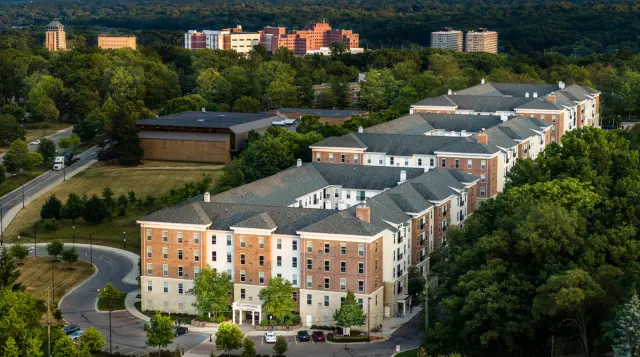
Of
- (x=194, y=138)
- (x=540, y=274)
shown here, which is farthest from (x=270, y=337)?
(x=194, y=138)

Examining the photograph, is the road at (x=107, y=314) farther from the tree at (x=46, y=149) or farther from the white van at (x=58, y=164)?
the tree at (x=46, y=149)

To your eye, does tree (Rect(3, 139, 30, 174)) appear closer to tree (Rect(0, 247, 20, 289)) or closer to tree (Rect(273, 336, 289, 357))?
tree (Rect(0, 247, 20, 289))

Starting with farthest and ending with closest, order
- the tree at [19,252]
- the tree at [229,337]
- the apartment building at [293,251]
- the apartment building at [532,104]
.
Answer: the apartment building at [532,104] < the tree at [19,252] < the apartment building at [293,251] < the tree at [229,337]

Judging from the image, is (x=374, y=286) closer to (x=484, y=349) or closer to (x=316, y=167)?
(x=484, y=349)

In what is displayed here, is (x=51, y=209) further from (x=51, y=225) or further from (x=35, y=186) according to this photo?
(x=35, y=186)


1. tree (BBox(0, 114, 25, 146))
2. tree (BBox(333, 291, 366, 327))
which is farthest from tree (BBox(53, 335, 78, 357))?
tree (BBox(0, 114, 25, 146))

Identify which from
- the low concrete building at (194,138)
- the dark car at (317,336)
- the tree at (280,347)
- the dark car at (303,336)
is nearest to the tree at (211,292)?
the dark car at (303,336)
